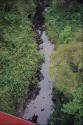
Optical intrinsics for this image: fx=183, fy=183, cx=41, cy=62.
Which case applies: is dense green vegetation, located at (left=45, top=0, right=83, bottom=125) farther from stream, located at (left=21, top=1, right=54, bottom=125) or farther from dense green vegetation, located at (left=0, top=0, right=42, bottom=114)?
dense green vegetation, located at (left=0, top=0, right=42, bottom=114)

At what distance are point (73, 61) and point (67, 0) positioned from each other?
329 cm

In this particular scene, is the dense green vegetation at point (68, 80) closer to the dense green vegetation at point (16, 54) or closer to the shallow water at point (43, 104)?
the shallow water at point (43, 104)

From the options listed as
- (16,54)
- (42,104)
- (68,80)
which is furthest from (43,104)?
(16,54)

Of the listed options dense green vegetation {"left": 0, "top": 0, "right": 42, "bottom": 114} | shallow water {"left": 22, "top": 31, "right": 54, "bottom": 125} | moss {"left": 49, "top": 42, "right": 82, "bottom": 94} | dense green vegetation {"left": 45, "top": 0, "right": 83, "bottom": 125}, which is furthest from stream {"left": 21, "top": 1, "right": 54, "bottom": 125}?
moss {"left": 49, "top": 42, "right": 82, "bottom": 94}

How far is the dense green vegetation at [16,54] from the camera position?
18.2 feet

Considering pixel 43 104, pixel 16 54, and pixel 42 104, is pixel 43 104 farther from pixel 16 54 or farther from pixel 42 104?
pixel 16 54

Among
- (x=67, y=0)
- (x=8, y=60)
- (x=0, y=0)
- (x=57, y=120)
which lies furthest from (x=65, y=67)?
(x=0, y=0)

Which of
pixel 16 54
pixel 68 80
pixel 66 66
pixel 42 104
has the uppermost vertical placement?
pixel 16 54

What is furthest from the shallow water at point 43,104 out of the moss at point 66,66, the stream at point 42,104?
the moss at point 66,66

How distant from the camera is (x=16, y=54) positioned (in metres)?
6.39

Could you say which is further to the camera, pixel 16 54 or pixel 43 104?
pixel 16 54

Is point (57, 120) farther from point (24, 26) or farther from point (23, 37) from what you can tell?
point (24, 26)

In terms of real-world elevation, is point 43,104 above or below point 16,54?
below

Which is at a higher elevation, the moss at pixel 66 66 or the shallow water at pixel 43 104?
the moss at pixel 66 66
